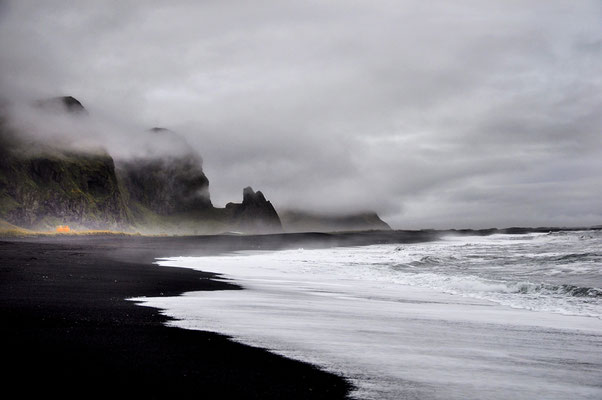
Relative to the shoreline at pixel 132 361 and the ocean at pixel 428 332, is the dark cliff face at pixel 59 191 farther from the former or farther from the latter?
the shoreline at pixel 132 361

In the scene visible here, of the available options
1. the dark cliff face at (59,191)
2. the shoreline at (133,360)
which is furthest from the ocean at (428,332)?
the dark cliff face at (59,191)

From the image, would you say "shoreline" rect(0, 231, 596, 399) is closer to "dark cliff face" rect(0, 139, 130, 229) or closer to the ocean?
the ocean

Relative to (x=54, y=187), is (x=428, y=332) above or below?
below

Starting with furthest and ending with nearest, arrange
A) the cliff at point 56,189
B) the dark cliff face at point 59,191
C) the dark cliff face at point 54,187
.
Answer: the dark cliff face at point 54,187, the cliff at point 56,189, the dark cliff face at point 59,191

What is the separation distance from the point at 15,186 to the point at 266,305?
16593 centimetres

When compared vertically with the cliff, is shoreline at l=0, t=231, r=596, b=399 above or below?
below

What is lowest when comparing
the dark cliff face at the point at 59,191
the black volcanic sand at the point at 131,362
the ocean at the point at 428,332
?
the ocean at the point at 428,332

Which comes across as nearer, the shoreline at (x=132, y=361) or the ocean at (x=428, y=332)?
the shoreline at (x=132, y=361)

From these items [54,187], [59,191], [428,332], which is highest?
[54,187]

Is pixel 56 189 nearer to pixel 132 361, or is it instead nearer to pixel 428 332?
pixel 428 332

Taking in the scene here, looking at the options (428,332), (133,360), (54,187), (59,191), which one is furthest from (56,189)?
(133,360)

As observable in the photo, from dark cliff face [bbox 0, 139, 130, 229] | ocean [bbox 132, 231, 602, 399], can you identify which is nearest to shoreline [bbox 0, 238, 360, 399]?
ocean [bbox 132, 231, 602, 399]

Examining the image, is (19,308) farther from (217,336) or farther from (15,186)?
(15,186)

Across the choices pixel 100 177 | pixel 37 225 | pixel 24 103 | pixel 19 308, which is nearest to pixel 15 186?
pixel 37 225
